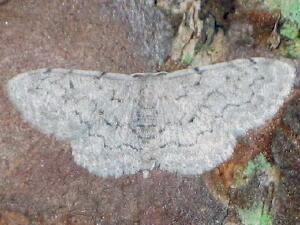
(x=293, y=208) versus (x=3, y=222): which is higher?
(x=293, y=208)

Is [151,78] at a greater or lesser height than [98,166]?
greater

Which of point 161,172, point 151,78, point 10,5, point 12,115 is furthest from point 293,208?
point 10,5

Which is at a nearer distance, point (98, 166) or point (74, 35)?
point (98, 166)

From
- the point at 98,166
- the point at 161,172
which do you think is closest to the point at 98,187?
the point at 98,166

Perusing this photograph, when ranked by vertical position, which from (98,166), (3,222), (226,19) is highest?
(226,19)

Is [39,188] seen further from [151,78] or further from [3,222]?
[151,78]

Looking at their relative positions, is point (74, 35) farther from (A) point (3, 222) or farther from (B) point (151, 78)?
(A) point (3, 222)
